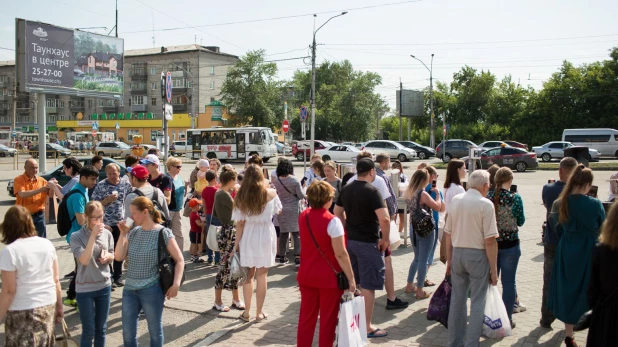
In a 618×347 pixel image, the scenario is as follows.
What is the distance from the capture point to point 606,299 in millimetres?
3812

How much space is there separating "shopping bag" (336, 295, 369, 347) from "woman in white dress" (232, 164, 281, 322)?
163 centimetres

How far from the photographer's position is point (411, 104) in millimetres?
58938

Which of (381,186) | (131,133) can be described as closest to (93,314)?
(381,186)

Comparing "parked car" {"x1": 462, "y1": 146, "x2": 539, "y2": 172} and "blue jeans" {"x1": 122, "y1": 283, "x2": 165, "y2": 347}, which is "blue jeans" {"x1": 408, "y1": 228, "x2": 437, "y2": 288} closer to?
"blue jeans" {"x1": 122, "y1": 283, "x2": 165, "y2": 347}

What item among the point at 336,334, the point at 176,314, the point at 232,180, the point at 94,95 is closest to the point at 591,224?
the point at 336,334

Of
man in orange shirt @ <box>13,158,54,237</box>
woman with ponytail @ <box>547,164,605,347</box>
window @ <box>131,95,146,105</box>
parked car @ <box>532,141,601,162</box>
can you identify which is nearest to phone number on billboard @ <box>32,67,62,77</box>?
man in orange shirt @ <box>13,158,54,237</box>

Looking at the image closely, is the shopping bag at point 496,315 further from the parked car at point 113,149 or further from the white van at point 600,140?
the parked car at point 113,149

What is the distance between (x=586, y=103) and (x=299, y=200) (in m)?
47.7

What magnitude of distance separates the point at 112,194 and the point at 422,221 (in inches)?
153

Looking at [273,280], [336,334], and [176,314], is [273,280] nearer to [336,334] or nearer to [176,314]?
[176,314]

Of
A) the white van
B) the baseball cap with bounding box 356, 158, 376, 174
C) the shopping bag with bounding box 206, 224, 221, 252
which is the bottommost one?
the shopping bag with bounding box 206, 224, 221, 252

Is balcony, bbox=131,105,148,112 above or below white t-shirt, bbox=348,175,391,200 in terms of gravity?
above

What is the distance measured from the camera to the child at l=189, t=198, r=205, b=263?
29.5ft

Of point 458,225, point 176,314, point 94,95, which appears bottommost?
point 176,314
